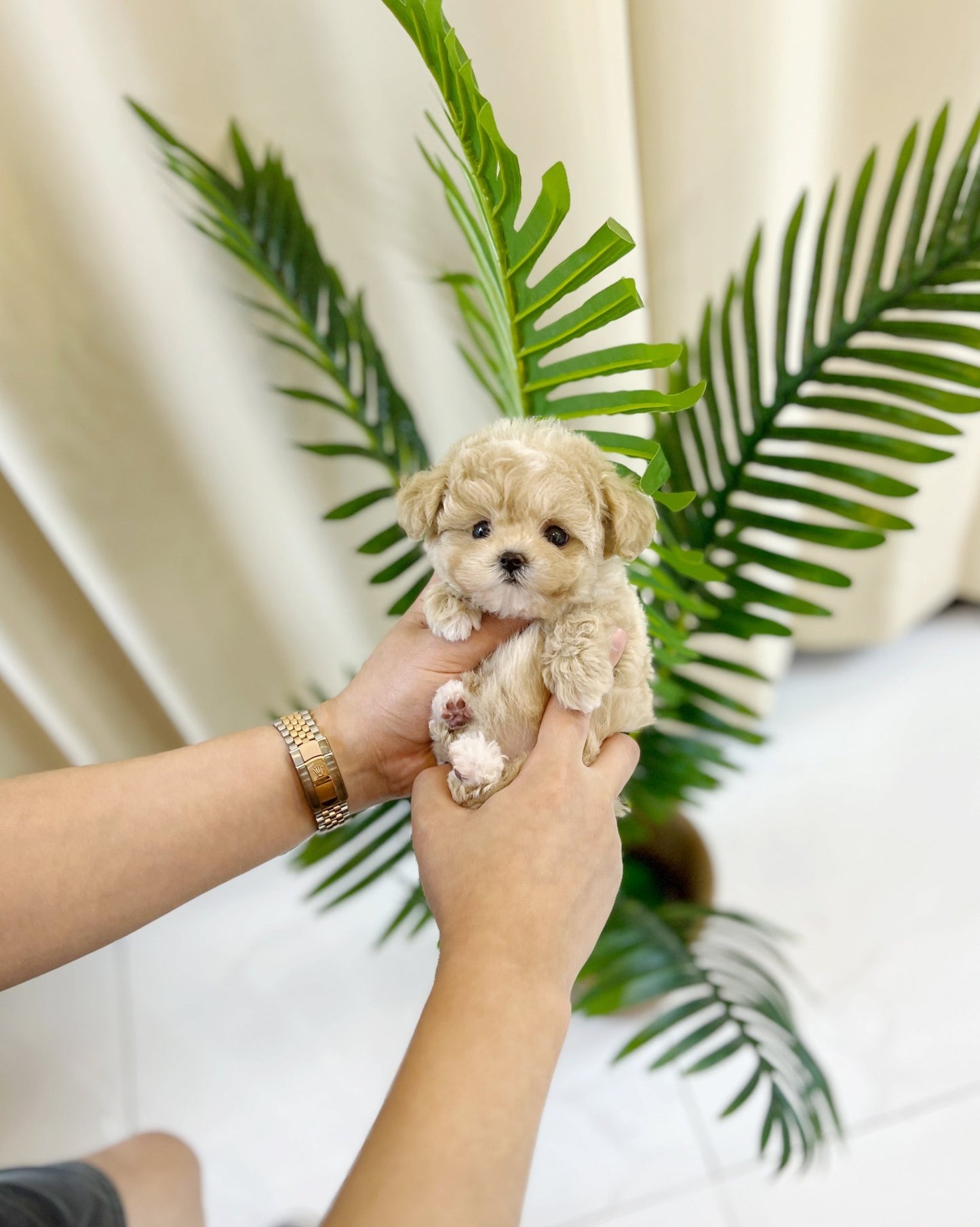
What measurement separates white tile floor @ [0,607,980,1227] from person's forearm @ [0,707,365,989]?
81 centimetres

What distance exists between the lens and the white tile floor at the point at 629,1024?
1.22 metres

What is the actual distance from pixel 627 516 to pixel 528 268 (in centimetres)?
23

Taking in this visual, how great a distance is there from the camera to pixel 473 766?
66 centimetres

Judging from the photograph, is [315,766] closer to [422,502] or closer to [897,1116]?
[422,502]

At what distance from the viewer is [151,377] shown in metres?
1.11

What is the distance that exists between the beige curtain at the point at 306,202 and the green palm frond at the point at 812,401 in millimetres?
164

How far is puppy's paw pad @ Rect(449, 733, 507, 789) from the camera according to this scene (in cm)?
66

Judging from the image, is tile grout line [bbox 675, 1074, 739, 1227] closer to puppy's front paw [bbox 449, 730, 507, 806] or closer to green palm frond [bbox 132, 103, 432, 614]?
puppy's front paw [bbox 449, 730, 507, 806]

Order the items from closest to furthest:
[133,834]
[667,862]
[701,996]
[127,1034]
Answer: [133,834] < [701,996] < [667,862] < [127,1034]

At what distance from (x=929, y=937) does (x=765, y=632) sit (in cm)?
83

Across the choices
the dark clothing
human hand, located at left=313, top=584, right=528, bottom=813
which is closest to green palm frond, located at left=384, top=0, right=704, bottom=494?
human hand, located at left=313, top=584, right=528, bottom=813

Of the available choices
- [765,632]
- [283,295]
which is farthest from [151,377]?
[765,632]

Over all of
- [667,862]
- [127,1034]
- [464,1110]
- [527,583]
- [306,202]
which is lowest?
[127,1034]

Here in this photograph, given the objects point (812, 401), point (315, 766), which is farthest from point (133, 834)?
point (812, 401)
